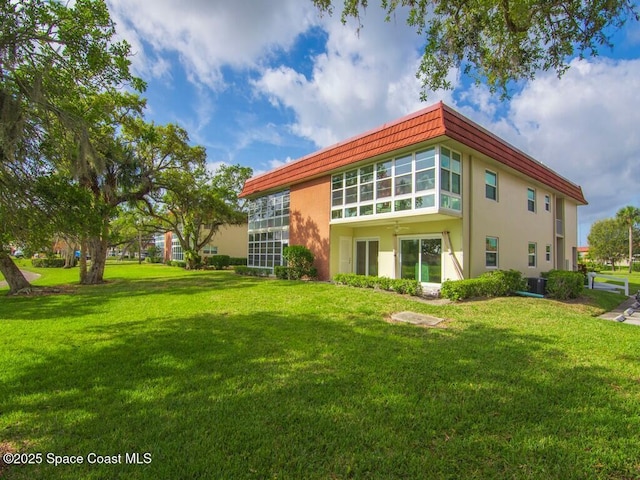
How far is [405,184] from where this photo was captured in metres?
12.3

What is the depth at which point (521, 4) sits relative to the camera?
5.37m

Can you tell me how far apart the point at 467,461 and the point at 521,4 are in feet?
22.3

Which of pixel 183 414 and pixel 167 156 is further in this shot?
pixel 167 156

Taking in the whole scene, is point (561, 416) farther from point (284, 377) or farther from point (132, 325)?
point (132, 325)

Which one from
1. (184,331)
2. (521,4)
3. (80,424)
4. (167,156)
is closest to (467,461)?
(80,424)

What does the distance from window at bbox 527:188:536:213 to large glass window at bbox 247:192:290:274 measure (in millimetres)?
12963

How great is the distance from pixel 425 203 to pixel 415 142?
86.3 inches

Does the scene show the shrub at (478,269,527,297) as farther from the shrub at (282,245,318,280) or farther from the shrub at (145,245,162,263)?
the shrub at (145,245,162,263)

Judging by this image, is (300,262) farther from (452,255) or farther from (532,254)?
(532,254)

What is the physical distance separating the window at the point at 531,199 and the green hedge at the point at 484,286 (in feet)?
20.1

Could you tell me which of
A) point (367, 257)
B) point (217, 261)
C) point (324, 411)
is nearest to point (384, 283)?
point (367, 257)

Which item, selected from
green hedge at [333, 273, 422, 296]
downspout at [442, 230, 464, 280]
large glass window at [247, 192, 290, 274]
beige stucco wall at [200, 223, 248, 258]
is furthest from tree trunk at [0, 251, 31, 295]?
beige stucco wall at [200, 223, 248, 258]

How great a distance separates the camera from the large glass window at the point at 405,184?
37.6 feet

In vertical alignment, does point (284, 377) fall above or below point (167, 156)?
below
